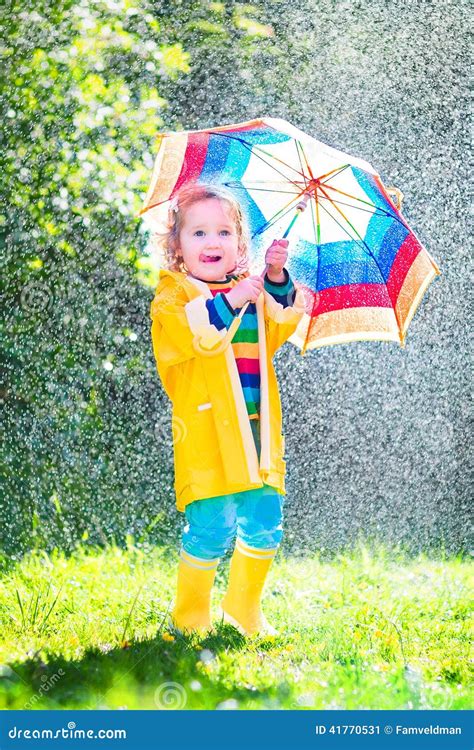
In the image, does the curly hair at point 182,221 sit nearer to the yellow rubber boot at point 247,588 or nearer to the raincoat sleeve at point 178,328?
the raincoat sleeve at point 178,328

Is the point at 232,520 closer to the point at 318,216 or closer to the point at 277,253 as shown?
the point at 277,253

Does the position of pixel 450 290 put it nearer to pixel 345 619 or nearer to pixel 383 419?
pixel 383 419

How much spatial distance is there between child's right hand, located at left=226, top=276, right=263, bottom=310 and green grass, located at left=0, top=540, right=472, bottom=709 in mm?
926

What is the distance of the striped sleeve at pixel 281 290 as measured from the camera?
2.77 metres

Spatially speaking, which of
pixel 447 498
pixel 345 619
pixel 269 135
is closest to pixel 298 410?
pixel 447 498

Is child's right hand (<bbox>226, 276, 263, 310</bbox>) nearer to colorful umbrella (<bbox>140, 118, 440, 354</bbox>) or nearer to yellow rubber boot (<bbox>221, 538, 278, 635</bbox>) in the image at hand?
colorful umbrella (<bbox>140, 118, 440, 354</bbox>)

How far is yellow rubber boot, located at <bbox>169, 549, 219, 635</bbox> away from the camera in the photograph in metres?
2.74

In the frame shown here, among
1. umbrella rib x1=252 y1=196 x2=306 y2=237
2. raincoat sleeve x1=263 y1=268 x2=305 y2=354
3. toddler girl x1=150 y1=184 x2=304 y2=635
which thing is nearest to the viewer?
toddler girl x1=150 y1=184 x2=304 y2=635

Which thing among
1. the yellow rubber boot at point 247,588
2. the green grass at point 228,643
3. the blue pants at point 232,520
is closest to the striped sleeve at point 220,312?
the blue pants at point 232,520

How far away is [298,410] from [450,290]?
1.01m

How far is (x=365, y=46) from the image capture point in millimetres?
5031

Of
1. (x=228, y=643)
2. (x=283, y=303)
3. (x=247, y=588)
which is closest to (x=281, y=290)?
Result: (x=283, y=303)

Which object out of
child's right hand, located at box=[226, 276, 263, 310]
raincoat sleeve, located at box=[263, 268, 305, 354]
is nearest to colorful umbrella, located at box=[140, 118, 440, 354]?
raincoat sleeve, located at box=[263, 268, 305, 354]

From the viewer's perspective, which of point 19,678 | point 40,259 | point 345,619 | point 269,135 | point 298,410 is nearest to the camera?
point 19,678
